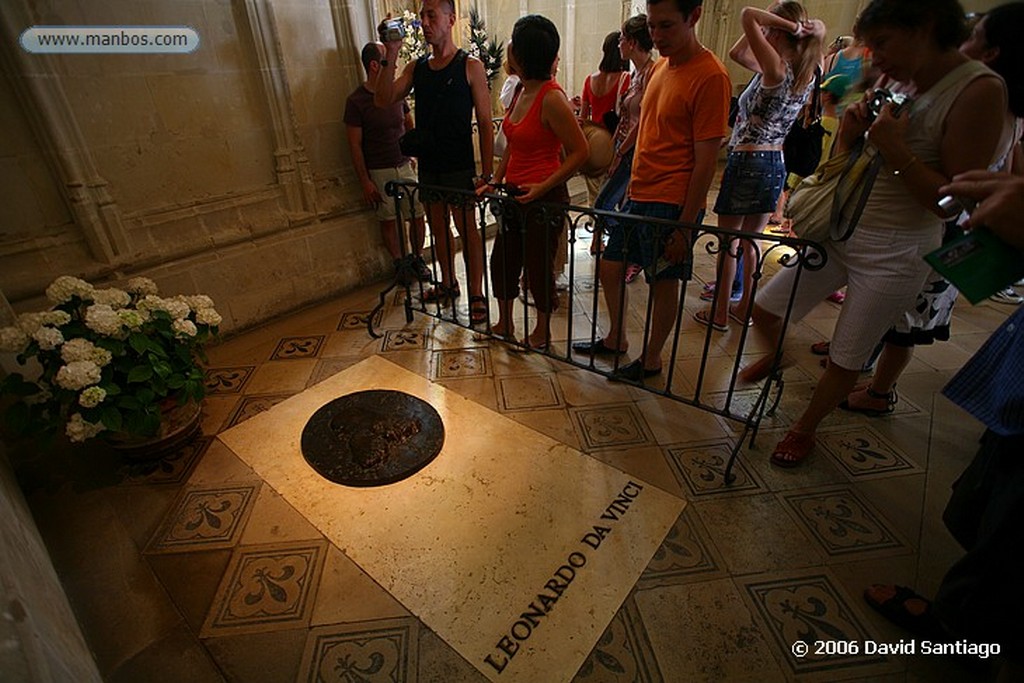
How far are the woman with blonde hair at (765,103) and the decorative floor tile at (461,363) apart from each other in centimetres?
122

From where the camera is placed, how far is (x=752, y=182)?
256 cm

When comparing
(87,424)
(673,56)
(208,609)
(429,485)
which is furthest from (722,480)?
(87,424)

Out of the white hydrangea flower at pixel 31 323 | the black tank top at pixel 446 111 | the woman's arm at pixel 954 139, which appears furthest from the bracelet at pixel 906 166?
the white hydrangea flower at pixel 31 323

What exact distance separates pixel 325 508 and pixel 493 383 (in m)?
1.03

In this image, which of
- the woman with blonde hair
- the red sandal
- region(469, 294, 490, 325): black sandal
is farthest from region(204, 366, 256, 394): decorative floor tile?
the red sandal

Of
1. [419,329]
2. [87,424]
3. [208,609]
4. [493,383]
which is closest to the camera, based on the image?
[208,609]

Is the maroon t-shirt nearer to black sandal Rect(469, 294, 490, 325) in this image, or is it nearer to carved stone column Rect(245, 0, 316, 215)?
carved stone column Rect(245, 0, 316, 215)

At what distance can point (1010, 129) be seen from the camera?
1373 millimetres

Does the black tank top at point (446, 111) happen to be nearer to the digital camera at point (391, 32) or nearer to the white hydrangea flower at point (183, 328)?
the digital camera at point (391, 32)

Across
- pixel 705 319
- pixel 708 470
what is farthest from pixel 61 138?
pixel 705 319

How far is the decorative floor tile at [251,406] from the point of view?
233 centimetres

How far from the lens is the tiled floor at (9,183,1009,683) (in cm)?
135

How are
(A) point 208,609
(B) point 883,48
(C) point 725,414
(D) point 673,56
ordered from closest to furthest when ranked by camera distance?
(B) point 883,48, (A) point 208,609, (D) point 673,56, (C) point 725,414

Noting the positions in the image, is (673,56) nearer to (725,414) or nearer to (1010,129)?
(1010,129)
